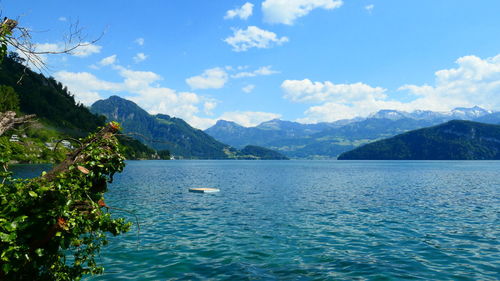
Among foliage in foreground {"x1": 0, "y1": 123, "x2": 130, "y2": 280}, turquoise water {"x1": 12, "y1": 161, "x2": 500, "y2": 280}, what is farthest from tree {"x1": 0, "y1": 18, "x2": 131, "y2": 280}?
turquoise water {"x1": 12, "y1": 161, "x2": 500, "y2": 280}

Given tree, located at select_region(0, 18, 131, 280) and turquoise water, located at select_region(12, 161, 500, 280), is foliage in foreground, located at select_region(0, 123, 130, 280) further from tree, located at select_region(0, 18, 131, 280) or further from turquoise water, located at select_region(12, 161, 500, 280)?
turquoise water, located at select_region(12, 161, 500, 280)

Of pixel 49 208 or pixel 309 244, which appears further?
pixel 309 244

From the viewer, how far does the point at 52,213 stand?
8.45m

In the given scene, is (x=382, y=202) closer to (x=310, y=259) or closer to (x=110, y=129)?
(x=310, y=259)

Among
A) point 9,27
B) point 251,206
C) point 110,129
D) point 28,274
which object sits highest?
point 9,27

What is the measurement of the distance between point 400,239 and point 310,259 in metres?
10.8

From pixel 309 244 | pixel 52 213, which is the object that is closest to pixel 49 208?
pixel 52 213

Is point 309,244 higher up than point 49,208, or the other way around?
point 49,208

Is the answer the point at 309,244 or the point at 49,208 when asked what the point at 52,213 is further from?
the point at 309,244

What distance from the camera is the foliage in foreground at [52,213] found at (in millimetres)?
8172

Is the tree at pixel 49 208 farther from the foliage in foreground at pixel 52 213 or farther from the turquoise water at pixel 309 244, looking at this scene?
the turquoise water at pixel 309 244

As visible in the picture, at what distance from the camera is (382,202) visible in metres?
52.7

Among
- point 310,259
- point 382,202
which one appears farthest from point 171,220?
point 382,202

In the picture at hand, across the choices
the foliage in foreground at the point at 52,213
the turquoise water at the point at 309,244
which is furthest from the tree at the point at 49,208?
the turquoise water at the point at 309,244
